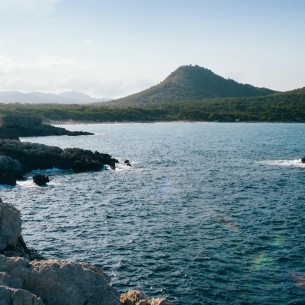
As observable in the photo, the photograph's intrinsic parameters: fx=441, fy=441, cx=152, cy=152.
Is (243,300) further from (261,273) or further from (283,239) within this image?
(283,239)

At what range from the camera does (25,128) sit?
156 metres

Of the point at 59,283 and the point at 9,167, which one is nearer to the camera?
Result: the point at 59,283

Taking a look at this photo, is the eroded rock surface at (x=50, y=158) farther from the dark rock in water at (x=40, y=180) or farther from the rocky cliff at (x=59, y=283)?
the rocky cliff at (x=59, y=283)

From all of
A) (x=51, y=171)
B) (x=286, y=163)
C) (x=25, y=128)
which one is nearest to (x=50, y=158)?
(x=51, y=171)

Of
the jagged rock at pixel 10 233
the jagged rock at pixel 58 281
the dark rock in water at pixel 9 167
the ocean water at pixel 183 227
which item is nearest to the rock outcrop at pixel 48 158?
the dark rock in water at pixel 9 167

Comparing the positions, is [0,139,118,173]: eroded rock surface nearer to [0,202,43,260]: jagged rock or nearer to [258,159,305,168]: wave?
[258,159,305,168]: wave

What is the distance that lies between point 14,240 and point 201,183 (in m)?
45.2

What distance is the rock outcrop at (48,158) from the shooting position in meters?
84.2

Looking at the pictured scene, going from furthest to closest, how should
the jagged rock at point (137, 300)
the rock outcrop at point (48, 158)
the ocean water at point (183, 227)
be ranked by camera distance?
the rock outcrop at point (48, 158), the ocean water at point (183, 227), the jagged rock at point (137, 300)

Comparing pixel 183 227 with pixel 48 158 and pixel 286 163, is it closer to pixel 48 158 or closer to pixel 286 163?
pixel 48 158

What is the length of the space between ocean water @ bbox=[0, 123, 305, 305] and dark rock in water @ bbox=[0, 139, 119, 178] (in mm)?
3599

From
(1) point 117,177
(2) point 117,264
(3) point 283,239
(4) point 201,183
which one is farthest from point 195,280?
(1) point 117,177

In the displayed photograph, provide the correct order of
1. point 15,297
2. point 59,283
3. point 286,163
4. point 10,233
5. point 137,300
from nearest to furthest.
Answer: point 15,297
point 59,283
point 137,300
point 10,233
point 286,163

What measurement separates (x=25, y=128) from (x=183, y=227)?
121721 mm
